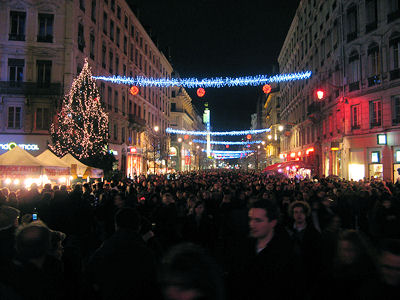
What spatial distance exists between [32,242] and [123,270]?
86cm

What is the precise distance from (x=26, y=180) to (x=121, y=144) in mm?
25340

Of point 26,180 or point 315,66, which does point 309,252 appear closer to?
point 26,180

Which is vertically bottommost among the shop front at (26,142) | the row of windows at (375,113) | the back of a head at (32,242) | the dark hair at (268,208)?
the back of a head at (32,242)

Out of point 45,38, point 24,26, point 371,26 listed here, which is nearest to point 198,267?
point 371,26

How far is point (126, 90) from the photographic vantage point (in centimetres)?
4603

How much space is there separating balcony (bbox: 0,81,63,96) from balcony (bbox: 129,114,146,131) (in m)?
16.9

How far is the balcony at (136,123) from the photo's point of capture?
154 feet

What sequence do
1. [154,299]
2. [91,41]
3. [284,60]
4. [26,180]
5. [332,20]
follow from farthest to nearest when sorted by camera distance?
[284,60] → [91,41] → [332,20] → [26,180] → [154,299]

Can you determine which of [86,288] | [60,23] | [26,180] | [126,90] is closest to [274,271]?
[86,288]

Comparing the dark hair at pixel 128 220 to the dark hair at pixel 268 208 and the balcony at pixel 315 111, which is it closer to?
the dark hair at pixel 268 208

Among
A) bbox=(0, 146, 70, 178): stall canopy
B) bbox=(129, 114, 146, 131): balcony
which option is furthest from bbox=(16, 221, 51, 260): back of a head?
bbox=(129, 114, 146, 131): balcony

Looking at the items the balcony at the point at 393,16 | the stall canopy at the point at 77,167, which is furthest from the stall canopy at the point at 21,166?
Result: the balcony at the point at 393,16

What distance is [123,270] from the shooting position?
10.8ft

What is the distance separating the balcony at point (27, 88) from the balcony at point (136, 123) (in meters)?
16.9
